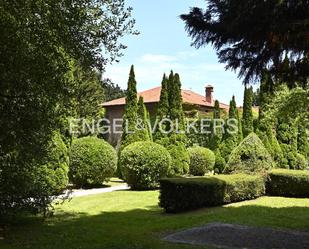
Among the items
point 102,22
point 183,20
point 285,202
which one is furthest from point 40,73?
point 285,202

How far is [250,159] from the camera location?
1684cm

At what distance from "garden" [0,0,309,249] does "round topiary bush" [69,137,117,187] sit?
0.05 meters

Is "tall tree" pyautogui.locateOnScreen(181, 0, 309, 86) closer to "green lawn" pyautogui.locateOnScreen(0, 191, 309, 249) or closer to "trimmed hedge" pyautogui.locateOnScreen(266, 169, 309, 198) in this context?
"green lawn" pyautogui.locateOnScreen(0, 191, 309, 249)

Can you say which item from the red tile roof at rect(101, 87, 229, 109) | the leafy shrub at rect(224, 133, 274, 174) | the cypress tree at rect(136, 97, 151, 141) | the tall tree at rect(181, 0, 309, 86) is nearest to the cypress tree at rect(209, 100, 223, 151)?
the cypress tree at rect(136, 97, 151, 141)

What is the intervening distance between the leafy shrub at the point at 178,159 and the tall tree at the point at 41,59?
1441 cm

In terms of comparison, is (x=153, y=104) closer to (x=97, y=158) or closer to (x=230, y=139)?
(x=230, y=139)

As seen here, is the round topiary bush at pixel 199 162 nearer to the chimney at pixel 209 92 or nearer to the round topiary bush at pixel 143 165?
the round topiary bush at pixel 143 165

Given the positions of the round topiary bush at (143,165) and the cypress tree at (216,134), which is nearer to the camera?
the round topiary bush at (143,165)

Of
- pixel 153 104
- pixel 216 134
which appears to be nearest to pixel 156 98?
pixel 153 104

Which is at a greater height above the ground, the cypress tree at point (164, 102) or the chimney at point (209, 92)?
the chimney at point (209, 92)

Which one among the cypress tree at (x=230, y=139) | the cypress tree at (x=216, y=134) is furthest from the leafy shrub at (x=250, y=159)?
the cypress tree at (x=216, y=134)

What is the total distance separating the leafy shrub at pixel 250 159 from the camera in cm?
1675

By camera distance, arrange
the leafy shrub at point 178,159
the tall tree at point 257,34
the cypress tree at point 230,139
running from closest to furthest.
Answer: the tall tree at point 257,34
the leafy shrub at point 178,159
the cypress tree at point 230,139

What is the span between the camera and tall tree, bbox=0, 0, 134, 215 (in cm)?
612
